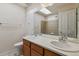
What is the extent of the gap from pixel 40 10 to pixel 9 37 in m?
Result: 0.84

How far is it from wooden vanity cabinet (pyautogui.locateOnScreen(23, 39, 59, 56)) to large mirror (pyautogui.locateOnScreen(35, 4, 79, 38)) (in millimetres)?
444

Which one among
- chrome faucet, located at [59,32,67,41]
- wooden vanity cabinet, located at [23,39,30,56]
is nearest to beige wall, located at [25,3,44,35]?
wooden vanity cabinet, located at [23,39,30,56]

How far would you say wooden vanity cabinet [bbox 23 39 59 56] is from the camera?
1194 mm

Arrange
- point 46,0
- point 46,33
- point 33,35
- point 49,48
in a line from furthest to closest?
point 46,33 < point 33,35 < point 46,0 < point 49,48

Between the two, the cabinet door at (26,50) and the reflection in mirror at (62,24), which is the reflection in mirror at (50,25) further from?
the cabinet door at (26,50)

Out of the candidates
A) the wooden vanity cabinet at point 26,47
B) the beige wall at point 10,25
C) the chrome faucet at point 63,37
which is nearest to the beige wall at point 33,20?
the beige wall at point 10,25

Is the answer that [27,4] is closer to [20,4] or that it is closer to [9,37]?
[20,4]

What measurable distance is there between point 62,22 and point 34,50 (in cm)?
77

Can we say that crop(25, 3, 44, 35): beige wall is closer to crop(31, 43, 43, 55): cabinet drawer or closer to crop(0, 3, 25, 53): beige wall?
crop(0, 3, 25, 53): beige wall

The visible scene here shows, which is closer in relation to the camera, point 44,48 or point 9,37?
point 44,48

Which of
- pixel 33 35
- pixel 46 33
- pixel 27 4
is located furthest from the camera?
pixel 46 33

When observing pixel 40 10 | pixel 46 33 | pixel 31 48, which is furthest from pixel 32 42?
pixel 40 10

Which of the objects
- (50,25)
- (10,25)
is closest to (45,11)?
(50,25)

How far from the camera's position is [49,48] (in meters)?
1.13
